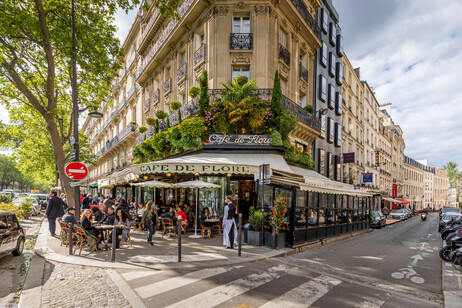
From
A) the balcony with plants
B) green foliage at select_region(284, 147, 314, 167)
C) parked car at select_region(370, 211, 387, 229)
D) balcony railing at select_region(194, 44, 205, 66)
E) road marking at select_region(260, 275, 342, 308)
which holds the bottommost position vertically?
parked car at select_region(370, 211, 387, 229)

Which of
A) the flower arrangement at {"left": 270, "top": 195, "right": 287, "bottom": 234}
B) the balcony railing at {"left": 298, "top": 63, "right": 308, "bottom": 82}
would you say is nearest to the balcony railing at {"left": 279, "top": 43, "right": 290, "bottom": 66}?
the balcony railing at {"left": 298, "top": 63, "right": 308, "bottom": 82}

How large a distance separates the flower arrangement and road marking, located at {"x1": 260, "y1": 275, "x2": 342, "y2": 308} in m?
3.00

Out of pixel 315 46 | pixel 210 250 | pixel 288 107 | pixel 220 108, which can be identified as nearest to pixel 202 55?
pixel 220 108

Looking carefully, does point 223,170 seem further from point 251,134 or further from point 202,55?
point 202,55

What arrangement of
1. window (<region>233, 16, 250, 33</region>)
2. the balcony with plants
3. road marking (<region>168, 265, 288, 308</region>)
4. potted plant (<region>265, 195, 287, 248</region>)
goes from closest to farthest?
road marking (<region>168, 265, 288, 308</region>) → potted plant (<region>265, 195, 287, 248</region>) → the balcony with plants → window (<region>233, 16, 250, 33</region>)

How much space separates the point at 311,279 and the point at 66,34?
12608 mm

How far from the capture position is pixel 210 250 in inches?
333

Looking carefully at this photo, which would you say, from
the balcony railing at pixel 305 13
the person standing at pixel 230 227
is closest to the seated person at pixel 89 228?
the person standing at pixel 230 227

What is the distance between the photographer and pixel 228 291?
5.09 metres

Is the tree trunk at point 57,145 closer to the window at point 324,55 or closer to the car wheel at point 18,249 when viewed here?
the car wheel at point 18,249

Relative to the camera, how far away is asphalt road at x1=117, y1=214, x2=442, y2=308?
4.76 metres

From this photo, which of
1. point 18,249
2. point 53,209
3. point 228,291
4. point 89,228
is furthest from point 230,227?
point 53,209

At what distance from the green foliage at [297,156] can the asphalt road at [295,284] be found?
7163 millimetres

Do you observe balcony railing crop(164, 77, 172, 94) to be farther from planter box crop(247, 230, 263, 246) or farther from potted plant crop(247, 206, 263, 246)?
planter box crop(247, 230, 263, 246)
